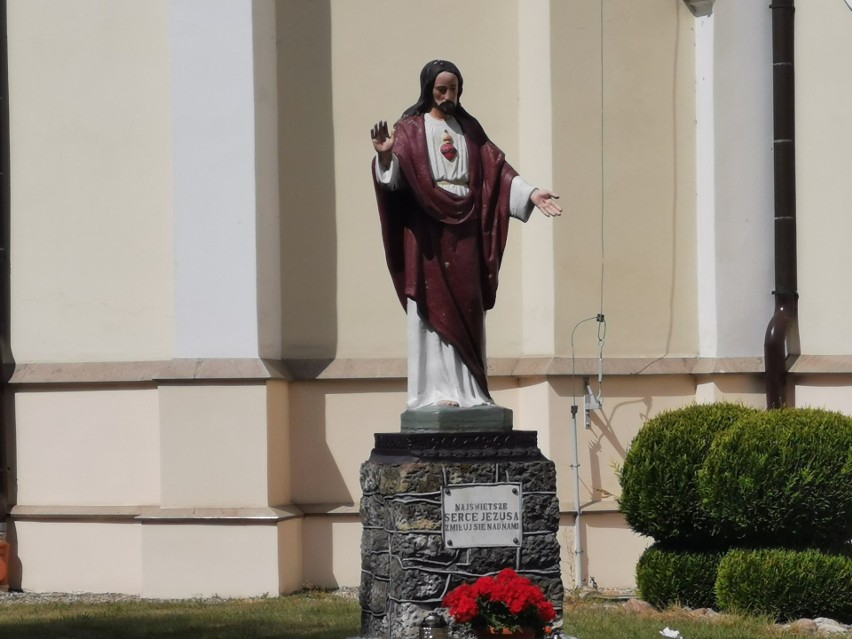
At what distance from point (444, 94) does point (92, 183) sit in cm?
587

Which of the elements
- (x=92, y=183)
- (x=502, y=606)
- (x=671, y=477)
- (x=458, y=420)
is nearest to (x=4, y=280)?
(x=92, y=183)

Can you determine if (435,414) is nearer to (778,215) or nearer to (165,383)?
(165,383)

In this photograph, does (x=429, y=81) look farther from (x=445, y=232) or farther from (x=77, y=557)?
(x=77, y=557)

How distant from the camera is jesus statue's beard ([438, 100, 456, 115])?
9.76m

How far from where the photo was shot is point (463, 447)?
367 inches

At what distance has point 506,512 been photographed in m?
9.29

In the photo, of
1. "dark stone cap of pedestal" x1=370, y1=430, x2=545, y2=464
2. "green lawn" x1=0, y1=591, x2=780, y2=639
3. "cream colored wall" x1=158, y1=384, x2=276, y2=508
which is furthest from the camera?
"cream colored wall" x1=158, y1=384, x2=276, y2=508

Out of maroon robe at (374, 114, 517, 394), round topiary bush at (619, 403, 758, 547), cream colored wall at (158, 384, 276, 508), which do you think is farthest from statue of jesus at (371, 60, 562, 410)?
cream colored wall at (158, 384, 276, 508)

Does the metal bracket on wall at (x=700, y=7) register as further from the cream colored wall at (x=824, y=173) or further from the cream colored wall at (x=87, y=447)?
the cream colored wall at (x=87, y=447)

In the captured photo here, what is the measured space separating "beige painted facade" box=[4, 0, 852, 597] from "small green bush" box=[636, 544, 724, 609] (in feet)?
6.89

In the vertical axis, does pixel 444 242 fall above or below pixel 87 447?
above

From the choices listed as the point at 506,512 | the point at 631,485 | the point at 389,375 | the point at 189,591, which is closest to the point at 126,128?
the point at 389,375

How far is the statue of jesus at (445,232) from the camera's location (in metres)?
9.62

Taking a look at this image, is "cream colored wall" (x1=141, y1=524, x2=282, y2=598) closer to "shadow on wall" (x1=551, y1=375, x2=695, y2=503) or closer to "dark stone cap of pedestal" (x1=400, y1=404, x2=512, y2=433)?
"shadow on wall" (x1=551, y1=375, x2=695, y2=503)
